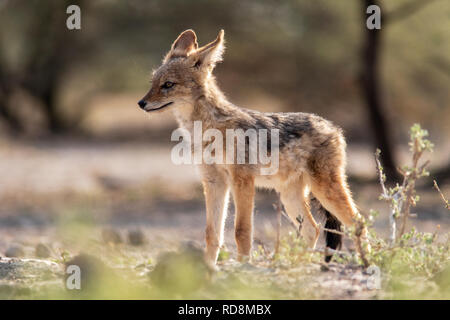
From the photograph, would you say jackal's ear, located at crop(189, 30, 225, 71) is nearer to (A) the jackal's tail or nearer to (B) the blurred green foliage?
(A) the jackal's tail

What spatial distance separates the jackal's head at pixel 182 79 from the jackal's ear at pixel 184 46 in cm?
11

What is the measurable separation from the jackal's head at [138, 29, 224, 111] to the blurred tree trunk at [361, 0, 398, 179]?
298 inches

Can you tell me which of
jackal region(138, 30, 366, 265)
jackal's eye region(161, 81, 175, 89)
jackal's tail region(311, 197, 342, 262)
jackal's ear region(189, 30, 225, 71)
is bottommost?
jackal's tail region(311, 197, 342, 262)

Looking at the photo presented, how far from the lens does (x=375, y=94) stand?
13617 millimetres

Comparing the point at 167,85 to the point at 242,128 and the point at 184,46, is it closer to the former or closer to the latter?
the point at 184,46

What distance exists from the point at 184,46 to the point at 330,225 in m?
2.37

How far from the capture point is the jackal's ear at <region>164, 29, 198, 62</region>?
22.3 ft

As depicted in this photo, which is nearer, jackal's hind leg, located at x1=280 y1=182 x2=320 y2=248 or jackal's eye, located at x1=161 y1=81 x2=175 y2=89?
jackal's eye, located at x1=161 y1=81 x2=175 y2=89

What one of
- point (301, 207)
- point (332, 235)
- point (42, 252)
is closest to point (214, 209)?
point (301, 207)

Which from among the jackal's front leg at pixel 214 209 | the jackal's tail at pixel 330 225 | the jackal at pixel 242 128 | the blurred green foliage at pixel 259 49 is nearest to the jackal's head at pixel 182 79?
the jackal at pixel 242 128

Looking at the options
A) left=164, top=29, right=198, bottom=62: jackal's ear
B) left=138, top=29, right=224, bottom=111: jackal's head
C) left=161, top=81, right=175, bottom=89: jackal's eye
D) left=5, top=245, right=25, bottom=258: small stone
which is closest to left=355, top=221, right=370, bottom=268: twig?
left=138, top=29, right=224, bottom=111: jackal's head

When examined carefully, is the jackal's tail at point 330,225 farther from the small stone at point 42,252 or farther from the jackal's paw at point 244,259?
the small stone at point 42,252

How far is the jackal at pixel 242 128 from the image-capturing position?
20.5 ft

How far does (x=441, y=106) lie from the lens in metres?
21.5
